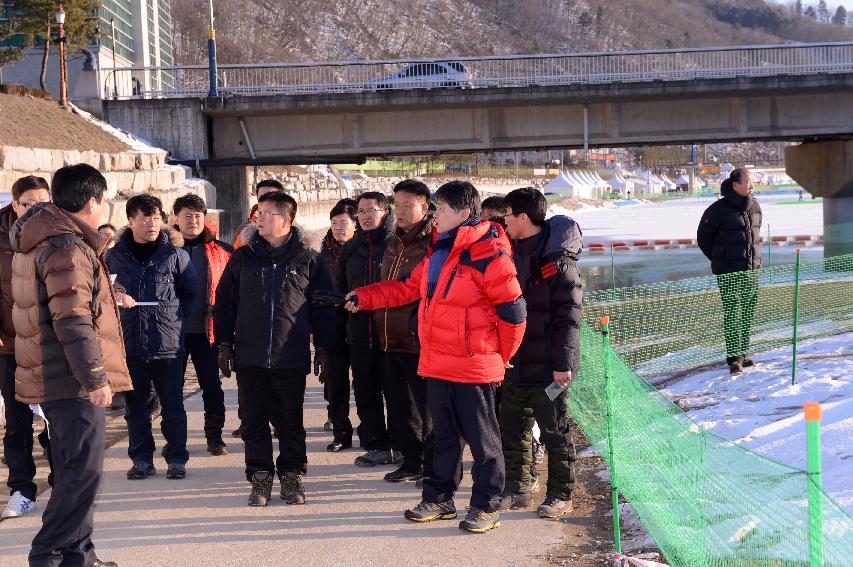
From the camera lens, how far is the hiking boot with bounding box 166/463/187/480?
763 centimetres

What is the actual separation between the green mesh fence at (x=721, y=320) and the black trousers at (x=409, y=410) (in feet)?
12.2

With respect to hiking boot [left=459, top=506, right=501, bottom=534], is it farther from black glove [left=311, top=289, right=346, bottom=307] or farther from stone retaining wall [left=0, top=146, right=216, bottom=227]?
stone retaining wall [left=0, top=146, right=216, bottom=227]

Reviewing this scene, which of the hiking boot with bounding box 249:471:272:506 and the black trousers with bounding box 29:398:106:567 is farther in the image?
the hiking boot with bounding box 249:471:272:506

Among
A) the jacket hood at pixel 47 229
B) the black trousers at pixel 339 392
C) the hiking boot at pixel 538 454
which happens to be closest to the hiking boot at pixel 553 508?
the hiking boot at pixel 538 454

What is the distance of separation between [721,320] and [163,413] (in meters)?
6.09

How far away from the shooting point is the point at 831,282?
1357 cm

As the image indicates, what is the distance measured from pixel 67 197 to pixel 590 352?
13.6 ft

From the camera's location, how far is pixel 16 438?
6.85 m

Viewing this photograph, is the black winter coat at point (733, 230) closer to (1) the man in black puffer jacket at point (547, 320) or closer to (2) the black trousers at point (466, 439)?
(1) the man in black puffer jacket at point (547, 320)

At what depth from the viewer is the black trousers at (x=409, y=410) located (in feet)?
24.5

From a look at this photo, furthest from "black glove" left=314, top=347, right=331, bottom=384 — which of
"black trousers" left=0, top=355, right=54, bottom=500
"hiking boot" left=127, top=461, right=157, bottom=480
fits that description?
"black trousers" left=0, top=355, right=54, bottom=500

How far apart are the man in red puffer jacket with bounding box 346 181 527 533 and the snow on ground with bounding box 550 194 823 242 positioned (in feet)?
120

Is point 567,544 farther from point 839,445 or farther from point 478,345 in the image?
point 839,445

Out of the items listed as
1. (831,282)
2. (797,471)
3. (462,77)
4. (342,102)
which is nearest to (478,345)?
(797,471)
